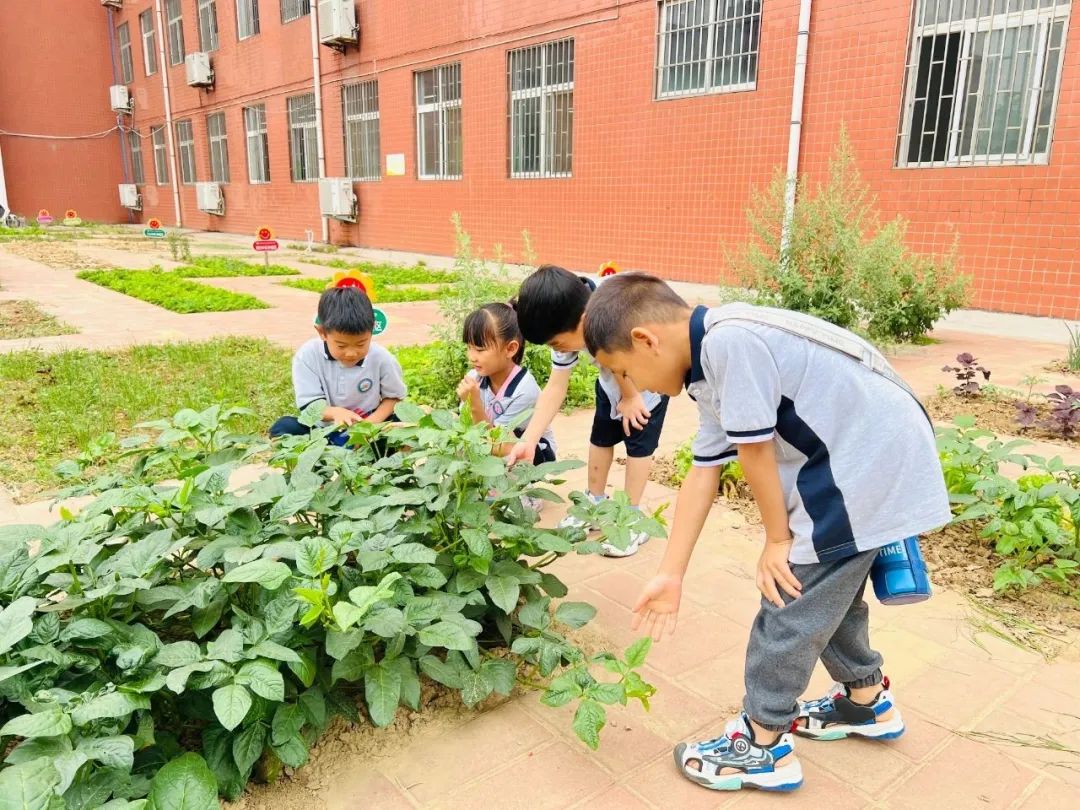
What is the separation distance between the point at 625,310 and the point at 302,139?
18006mm

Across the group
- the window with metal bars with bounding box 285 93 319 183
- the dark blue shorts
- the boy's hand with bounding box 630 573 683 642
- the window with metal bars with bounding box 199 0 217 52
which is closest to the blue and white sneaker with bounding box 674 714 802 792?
the boy's hand with bounding box 630 573 683 642

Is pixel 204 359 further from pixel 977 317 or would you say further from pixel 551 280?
pixel 977 317

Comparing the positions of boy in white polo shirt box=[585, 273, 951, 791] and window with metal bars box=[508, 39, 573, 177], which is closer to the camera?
A: boy in white polo shirt box=[585, 273, 951, 791]

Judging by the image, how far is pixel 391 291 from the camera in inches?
409

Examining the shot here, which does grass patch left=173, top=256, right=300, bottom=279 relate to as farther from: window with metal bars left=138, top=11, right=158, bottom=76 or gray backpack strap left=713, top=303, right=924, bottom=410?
window with metal bars left=138, top=11, right=158, bottom=76

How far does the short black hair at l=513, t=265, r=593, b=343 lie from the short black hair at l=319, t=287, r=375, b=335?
86 cm

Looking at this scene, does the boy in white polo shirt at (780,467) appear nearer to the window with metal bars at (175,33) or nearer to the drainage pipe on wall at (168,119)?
the window with metal bars at (175,33)

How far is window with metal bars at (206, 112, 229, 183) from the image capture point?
70.4 feet

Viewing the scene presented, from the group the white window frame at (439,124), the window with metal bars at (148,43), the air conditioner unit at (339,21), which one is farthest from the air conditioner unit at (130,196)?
the white window frame at (439,124)

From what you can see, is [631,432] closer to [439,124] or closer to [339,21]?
[439,124]

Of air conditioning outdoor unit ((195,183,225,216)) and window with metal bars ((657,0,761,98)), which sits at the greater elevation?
window with metal bars ((657,0,761,98))

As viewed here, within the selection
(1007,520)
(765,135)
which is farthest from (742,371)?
(765,135)

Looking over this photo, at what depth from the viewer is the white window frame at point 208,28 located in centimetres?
2064

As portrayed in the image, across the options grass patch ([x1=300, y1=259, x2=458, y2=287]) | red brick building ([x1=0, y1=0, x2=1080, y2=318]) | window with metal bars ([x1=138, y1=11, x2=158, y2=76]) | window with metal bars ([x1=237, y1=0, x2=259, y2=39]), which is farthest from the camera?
window with metal bars ([x1=138, y1=11, x2=158, y2=76])
